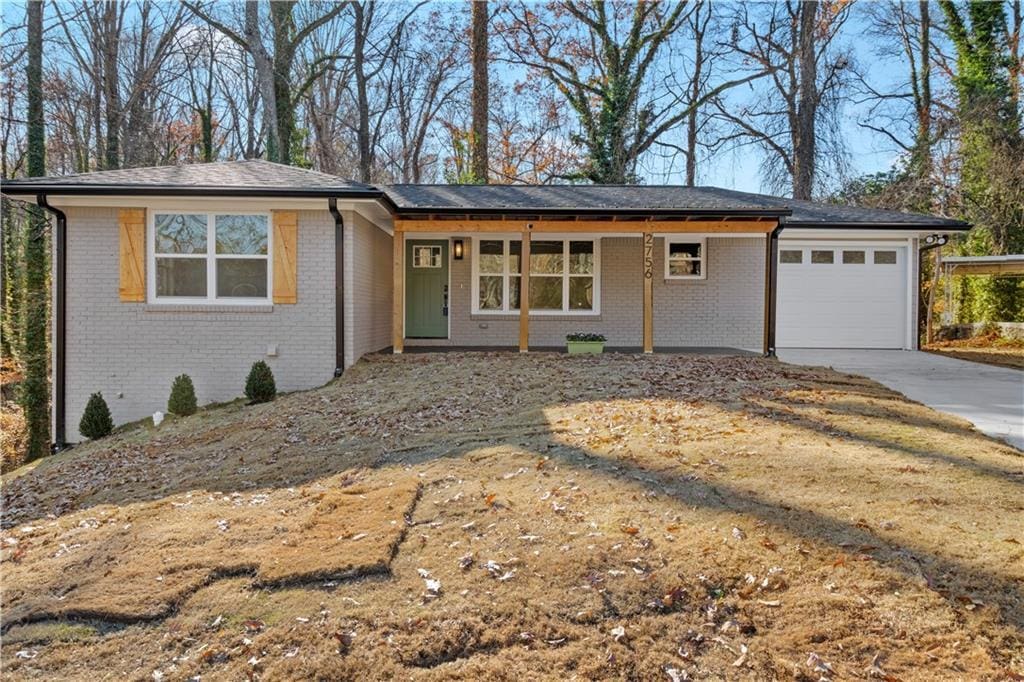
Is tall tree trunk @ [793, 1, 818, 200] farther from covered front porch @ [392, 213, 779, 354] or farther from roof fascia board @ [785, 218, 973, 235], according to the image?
covered front porch @ [392, 213, 779, 354]

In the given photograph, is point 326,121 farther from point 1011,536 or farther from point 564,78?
point 1011,536

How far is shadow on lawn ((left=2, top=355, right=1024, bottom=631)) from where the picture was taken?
10.7ft

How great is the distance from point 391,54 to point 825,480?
23708 mm

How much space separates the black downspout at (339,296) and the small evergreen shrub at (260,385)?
0.96 meters

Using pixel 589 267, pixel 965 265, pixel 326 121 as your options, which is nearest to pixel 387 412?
pixel 589 267

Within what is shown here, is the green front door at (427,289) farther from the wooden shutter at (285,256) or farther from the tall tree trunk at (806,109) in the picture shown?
the tall tree trunk at (806,109)

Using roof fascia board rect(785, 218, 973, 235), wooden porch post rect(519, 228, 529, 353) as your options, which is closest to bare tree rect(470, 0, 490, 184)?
wooden porch post rect(519, 228, 529, 353)

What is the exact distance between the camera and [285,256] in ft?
31.6


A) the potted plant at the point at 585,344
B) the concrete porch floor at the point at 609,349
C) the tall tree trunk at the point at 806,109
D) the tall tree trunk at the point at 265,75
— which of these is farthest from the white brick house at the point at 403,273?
the tall tree trunk at the point at 806,109

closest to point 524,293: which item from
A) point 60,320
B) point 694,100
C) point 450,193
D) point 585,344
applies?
point 585,344

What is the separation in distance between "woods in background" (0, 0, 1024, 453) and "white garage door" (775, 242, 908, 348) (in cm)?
471

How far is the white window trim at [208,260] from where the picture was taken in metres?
9.64

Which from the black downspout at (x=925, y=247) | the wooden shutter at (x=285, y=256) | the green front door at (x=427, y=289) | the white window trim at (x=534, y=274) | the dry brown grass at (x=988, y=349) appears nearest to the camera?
the wooden shutter at (x=285, y=256)

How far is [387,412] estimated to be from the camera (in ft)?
24.0
